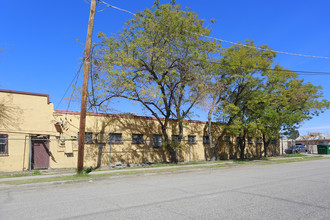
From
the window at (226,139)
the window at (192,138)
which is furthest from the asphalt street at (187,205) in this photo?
the window at (226,139)

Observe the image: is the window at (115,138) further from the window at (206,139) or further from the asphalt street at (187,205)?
the asphalt street at (187,205)

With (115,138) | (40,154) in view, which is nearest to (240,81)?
(115,138)

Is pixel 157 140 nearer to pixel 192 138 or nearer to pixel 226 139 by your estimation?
pixel 192 138

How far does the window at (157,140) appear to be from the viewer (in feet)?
72.7

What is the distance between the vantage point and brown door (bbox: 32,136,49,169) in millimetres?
16359

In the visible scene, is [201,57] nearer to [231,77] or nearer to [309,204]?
[231,77]

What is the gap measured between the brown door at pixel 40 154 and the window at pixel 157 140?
8619 millimetres

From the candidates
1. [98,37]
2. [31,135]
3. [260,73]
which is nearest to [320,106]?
[260,73]

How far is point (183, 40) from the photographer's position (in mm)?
18141

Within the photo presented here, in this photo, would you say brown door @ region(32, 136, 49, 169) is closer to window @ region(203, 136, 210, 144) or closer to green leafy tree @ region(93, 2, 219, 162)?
green leafy tree @ region(93, 2, 219, 162)

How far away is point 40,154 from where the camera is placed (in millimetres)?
16547

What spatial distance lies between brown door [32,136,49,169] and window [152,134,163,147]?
8.62 m

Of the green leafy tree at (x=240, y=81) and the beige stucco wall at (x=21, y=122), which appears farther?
the green leafy tree at (x=240, y=81)

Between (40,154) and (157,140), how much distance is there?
9534 millimetres
